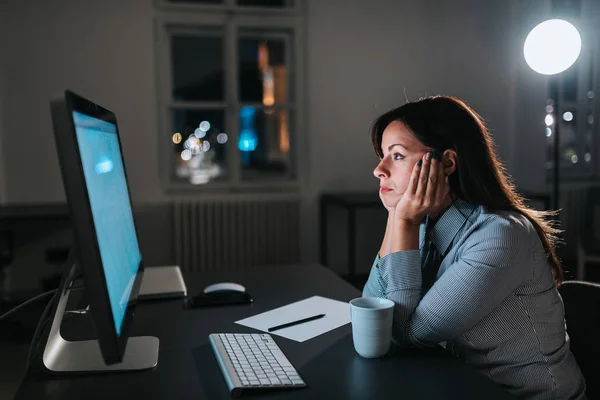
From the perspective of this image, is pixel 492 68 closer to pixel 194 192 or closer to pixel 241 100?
pixel 241 100

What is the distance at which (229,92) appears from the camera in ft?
13.9

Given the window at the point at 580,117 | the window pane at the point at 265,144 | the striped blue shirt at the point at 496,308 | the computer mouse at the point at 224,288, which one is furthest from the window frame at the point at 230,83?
the striped blue shirt at the point at 496,308

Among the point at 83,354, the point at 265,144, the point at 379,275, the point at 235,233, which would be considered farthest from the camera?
the point at 265,144

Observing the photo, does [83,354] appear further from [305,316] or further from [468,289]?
[468,289]

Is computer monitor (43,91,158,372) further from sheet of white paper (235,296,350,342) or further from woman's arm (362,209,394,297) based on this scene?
woman's arm (362,209,394,297)

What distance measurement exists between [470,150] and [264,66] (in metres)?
3.54

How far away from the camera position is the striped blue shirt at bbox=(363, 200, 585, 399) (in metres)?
1.00

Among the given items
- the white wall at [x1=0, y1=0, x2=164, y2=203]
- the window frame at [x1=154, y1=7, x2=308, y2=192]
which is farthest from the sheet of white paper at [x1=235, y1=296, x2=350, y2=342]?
the window frame at [x1=154, y1=7, x2=308, y2=192]

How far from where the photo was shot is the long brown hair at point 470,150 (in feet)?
3.65

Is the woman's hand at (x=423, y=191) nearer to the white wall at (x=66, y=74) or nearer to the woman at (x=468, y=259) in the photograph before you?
the woman at (x=468, y=259)

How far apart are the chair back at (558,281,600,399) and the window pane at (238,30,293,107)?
11.0 ft

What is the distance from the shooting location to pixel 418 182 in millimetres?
1122

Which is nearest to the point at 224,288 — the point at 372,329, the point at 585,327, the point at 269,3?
the point at 372,329

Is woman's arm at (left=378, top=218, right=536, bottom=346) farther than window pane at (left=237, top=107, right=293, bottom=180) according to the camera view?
No
